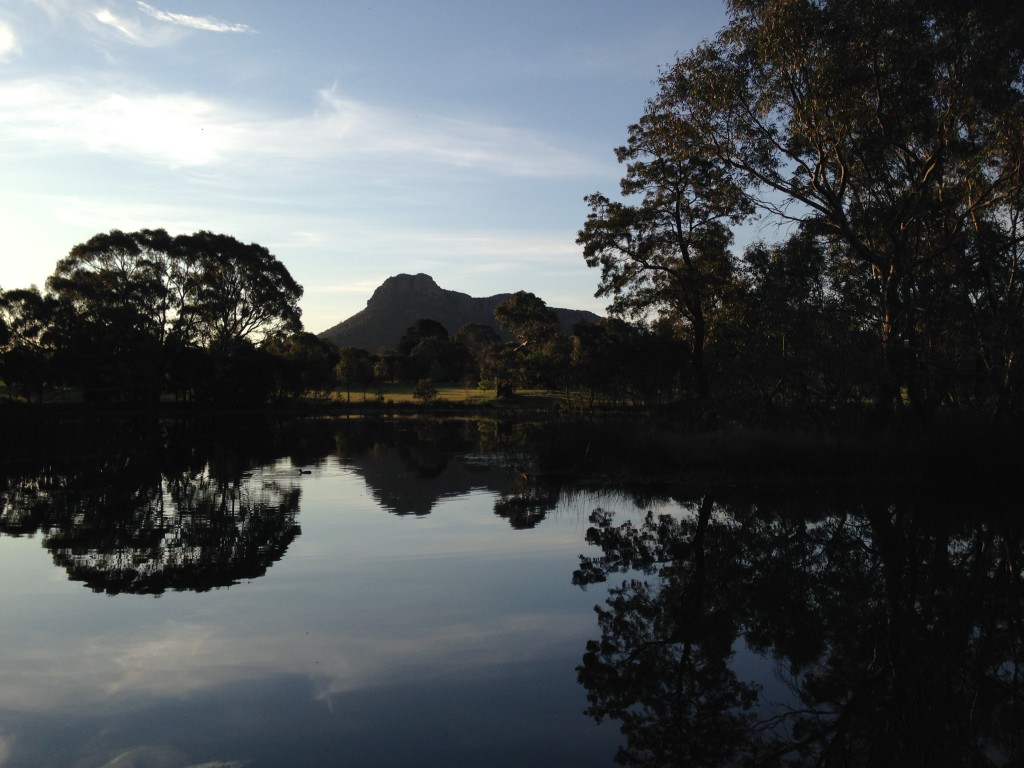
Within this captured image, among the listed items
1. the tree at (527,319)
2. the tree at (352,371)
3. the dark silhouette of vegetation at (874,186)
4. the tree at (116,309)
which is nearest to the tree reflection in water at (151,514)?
the dark silhouette of vegetation at (874,186)

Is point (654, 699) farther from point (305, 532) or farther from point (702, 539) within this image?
point (305, 532)

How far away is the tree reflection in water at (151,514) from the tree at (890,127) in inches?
543

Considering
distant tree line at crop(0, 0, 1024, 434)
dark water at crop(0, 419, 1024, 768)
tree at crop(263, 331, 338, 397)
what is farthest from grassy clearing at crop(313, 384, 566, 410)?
dark water at crop(0, 419, 1024, 768)

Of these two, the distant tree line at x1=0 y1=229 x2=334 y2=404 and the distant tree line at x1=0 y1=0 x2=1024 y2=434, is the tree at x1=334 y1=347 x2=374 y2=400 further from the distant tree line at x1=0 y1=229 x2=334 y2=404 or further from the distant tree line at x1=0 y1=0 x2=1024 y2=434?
the distant tree line at x1=0 y1=0 x2=1024 y2=434

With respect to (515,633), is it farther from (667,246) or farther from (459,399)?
(459,399)

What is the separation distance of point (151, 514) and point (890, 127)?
18413 millimetres

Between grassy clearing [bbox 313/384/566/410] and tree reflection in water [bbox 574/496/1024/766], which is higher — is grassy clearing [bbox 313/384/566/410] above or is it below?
above

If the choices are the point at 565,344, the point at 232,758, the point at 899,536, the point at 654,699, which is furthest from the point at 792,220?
the point at 565,344

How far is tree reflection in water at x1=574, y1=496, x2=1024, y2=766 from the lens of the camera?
523 cm

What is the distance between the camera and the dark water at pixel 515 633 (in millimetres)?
5254

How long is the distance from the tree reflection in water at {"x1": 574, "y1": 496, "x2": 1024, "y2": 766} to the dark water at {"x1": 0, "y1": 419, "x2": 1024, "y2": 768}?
0.03 m

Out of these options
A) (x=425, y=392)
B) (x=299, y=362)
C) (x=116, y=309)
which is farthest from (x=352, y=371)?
(x=116, y=309)

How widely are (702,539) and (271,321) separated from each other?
58.5 metres

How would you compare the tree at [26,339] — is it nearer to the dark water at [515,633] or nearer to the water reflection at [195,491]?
the water reflection at [195,491]
